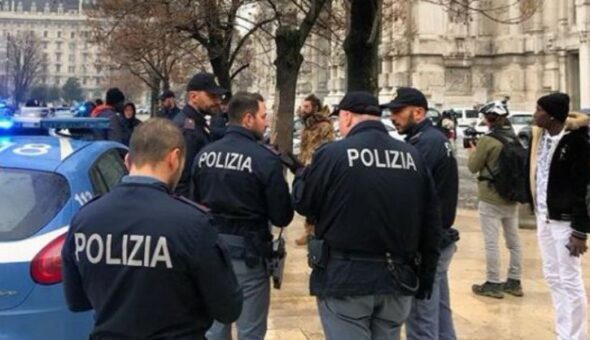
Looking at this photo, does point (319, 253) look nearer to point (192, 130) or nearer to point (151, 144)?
point (151, 144)

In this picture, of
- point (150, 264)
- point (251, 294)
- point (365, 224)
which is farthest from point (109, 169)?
point (150, 264)

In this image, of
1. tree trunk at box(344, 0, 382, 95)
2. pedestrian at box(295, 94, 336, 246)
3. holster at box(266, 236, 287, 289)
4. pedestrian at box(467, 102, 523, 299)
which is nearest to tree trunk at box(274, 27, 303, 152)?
pedestrian at box(295, 94, 336, 246)

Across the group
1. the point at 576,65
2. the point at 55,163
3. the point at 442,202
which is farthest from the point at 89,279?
the point at 576,65

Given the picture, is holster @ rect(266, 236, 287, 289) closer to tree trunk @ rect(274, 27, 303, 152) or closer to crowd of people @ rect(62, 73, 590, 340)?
crowd of people @ rect(62, 73, 590, 340)

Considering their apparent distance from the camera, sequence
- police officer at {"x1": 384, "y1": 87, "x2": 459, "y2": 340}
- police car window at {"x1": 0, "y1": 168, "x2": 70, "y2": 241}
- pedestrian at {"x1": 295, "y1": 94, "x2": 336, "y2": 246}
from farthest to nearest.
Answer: pedestrian at {"x1": 295, "y1": 94, "x2": 336, "y2": 246}, police officer at {"x1": 384, "y1": 87, "x2": 459, "y2": 340}, police car window at {"x1": 0, "y1": 168, "x2": 70, "y2": 241}

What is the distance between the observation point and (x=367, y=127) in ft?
12.5

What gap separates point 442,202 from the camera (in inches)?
A: 207

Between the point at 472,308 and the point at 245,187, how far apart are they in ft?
12.4

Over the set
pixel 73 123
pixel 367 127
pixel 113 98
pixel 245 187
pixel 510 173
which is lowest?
pixel 245 187

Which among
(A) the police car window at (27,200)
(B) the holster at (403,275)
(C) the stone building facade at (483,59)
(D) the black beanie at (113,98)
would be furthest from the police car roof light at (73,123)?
(C) the stone building facade at (483,59)

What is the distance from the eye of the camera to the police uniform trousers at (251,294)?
457 centimetres

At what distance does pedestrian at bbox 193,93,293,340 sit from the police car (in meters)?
0.84

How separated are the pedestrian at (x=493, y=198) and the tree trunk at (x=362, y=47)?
5.78 ft

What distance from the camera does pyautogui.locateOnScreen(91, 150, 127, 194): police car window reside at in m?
5.24
